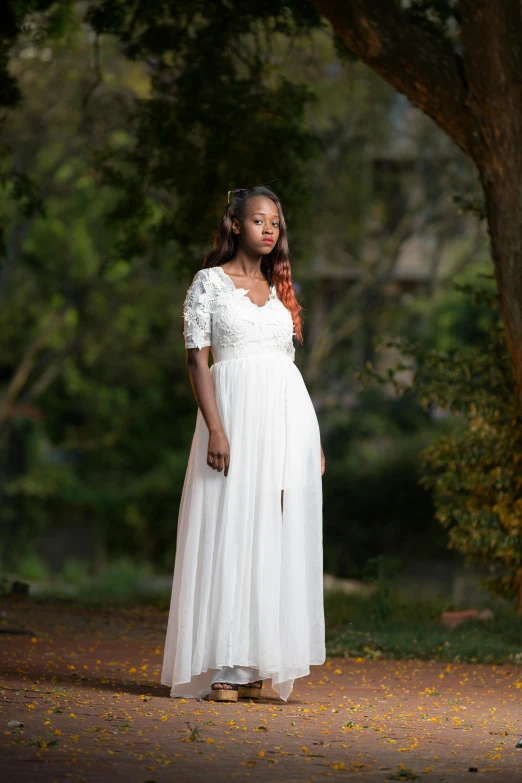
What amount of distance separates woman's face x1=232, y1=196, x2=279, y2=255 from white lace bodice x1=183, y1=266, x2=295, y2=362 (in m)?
0.22

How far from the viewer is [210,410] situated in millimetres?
6289

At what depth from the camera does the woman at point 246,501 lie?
619 cm

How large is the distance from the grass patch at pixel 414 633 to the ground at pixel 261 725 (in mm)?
Result: 389

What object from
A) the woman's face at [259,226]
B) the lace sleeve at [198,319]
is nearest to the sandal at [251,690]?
the lace sleeve at [198,319]

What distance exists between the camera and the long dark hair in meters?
6.64

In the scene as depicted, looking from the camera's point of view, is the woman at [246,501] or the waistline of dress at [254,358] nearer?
the woman at [246,501]

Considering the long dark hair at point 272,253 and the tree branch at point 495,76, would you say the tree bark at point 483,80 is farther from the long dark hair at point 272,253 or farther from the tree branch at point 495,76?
the long dark hair at point 272,253

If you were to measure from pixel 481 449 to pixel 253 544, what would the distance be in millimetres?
4822

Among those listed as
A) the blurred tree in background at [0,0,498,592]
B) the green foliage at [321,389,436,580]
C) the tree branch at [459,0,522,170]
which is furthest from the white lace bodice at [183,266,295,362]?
the green foliage at [321,389,436,580]

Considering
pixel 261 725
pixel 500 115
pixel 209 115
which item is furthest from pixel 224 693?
pixel 209 115

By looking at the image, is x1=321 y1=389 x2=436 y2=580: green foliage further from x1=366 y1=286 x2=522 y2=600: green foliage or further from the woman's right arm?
the woman's right arm

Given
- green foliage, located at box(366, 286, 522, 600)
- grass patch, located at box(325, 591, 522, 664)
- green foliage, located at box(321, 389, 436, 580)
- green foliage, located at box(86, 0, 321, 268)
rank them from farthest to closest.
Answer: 1. green foliage, located at box(321, 389, 436, 580)
2. green foliage, located at box(86, 0, 321, 268)
3. green foliage, located at box(366, 286, 522, 600)
4. grass patch, located at box(325, 591, 522, 664)

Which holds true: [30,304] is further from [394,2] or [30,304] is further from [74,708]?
[74,708]

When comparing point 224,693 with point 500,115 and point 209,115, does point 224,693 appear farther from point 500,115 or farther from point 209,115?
point 209,115
